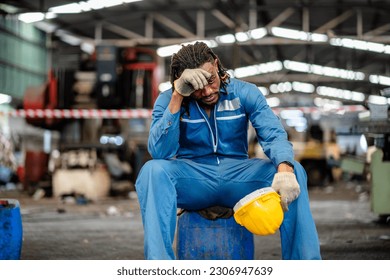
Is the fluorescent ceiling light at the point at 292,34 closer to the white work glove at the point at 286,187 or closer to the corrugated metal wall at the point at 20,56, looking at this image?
the corrugated metal wall at the point at 20,56

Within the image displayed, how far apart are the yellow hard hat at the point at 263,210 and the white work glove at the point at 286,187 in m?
0.02

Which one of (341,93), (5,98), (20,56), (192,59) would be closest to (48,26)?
(20,56)

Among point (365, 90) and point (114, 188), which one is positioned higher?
point (365, 90)

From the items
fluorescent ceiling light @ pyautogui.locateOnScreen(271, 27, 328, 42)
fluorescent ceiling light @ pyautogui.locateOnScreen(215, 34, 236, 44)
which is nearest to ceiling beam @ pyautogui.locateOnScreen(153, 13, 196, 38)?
fluorescent ceiling light @ pyautogui.locateOnScreen(215, 34, 236, 44)

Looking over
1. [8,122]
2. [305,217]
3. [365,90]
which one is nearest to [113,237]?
[305,217]

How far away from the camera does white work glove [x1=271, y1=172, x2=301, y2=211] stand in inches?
67.9

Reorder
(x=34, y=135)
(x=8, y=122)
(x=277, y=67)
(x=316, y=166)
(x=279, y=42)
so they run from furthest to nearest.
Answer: (x=277, y=67) < (x=34, y=135) < (x=8, y=122) < (x=279, y=42) < (x=316, y=166)

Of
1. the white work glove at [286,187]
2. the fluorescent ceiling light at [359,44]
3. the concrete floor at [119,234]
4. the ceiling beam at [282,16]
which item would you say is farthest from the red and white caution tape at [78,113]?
the fluorescent ceiling light at [359,44]

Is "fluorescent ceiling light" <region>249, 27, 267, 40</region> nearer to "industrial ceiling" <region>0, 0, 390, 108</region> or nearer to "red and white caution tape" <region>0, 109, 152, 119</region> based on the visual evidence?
"industrial ceiling" <region>0, 0, 390, 108</region>

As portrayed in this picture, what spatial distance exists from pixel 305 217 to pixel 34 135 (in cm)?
1356

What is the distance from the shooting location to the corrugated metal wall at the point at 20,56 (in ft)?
43.3
